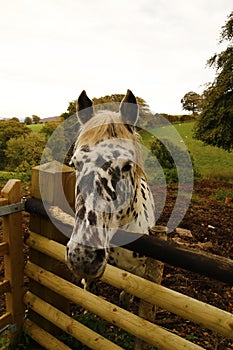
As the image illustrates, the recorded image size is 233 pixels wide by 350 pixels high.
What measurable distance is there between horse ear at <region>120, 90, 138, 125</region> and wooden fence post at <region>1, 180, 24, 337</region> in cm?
136

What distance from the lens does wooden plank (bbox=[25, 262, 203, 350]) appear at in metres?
1.88

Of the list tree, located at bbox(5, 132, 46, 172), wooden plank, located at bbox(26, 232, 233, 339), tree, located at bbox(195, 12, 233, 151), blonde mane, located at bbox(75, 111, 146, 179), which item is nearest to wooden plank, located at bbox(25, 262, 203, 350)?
wooden plank, located at bbox(26, 232, 233, 339)

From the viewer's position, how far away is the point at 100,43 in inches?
313

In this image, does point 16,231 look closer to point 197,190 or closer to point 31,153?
point 197,190

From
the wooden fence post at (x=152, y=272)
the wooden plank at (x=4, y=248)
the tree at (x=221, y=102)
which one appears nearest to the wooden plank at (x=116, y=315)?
the wooden fence post at (x=152, y=272)

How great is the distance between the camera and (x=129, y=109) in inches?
83.5

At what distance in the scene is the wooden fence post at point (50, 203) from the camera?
2592 millimetres

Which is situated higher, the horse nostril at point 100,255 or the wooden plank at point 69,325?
the horse nostril at point 100,255

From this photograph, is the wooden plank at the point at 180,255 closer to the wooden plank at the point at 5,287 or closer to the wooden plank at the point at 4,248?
the wooden plank at the point at 4,248

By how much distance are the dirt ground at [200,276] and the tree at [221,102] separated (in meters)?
4.37

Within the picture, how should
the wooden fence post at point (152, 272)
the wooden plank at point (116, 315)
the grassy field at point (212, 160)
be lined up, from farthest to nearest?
the grassy field at point (212, 160) < the wooden fence post at point (152, 272) < the wooden plank at point (116, 315)

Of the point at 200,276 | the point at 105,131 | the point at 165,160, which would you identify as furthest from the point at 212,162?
the point at 105,131

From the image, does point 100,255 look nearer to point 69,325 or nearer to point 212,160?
point 69,325

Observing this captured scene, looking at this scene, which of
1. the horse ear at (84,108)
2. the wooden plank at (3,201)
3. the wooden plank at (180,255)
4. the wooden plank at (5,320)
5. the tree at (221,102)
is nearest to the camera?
the wooden plank at (180,255)
